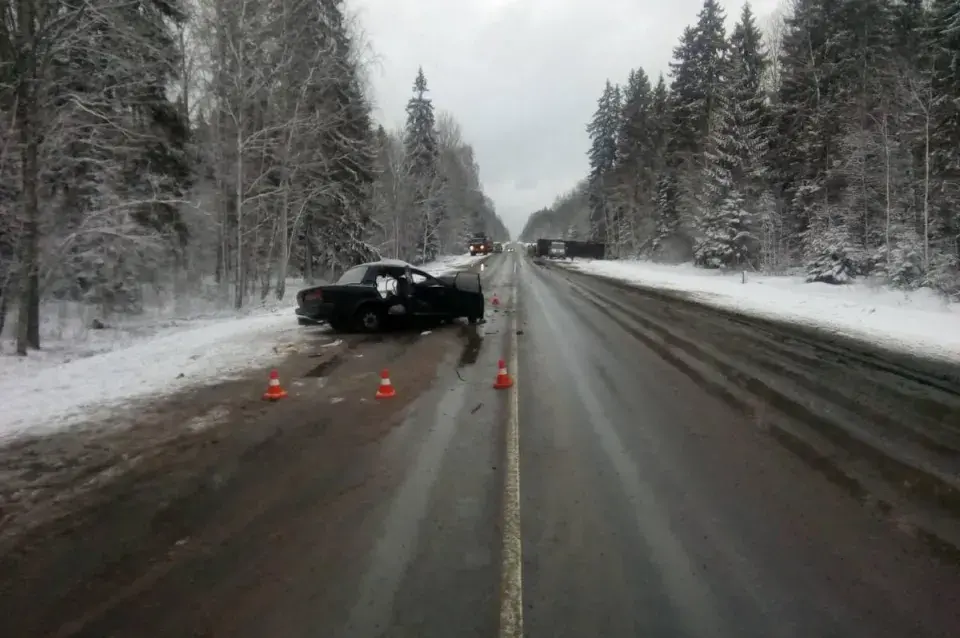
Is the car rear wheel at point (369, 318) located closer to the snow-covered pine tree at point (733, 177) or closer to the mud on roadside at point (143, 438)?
the mud on roadside at point (143, 438)

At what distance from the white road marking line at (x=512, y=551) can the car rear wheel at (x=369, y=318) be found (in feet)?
24.9

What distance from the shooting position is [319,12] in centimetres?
2327

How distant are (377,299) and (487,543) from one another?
10017mm

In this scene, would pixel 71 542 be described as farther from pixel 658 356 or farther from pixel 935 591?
pixel 658 356

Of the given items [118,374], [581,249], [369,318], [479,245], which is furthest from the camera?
[479,245]

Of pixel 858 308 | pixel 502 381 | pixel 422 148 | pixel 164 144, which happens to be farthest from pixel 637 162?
pixel 502 381

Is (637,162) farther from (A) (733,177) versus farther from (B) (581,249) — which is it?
(A) (733,177)

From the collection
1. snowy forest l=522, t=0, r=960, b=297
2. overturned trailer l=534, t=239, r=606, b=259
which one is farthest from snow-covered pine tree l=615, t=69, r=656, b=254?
overturned trailer l=534, t=239, r=606, b=259

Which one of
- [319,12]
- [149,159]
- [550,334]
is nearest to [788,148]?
[319,12]

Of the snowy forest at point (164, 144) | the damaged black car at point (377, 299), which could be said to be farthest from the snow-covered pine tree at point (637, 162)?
the damaged black car at point (377, 299)

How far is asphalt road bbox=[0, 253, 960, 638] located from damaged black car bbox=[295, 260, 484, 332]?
6671mm

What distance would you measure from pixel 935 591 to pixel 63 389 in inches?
371

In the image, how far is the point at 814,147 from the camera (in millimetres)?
Answer: 35000

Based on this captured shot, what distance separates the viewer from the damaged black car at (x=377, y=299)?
1327 centimetres
